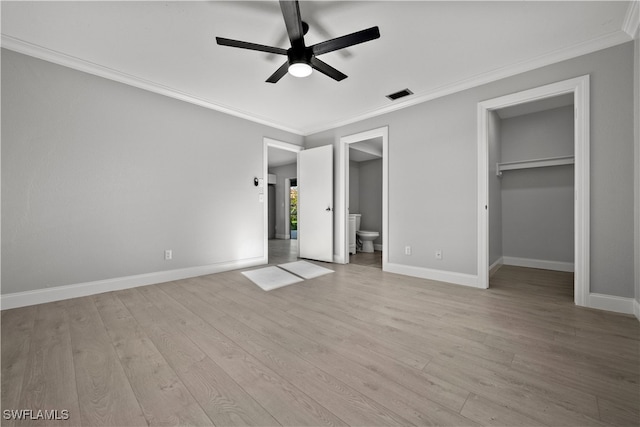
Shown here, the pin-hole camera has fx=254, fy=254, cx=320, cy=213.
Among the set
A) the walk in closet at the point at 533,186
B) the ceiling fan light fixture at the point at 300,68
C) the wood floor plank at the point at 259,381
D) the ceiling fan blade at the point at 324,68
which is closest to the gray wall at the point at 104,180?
the wood floor plank at the point at 259,381

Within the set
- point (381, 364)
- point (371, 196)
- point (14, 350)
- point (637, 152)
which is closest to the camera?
point (381, 364)

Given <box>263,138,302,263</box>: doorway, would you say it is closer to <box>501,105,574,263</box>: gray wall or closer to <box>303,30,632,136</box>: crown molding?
<box>303,30,632,136</box>: crown molding

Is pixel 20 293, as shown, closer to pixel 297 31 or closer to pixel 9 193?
pixel 9 193

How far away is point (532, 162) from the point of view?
406cm

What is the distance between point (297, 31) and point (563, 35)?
2472 millimetres

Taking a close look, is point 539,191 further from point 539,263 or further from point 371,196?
point 371,196

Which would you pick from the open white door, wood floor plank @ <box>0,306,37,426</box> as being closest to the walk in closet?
the open white door

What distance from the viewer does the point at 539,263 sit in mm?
4141

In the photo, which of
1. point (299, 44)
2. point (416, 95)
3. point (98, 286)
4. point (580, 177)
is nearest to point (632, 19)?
point (580, 177)

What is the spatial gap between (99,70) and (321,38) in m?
2.50

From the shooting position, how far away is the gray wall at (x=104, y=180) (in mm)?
2438

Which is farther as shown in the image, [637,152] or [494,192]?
[494,192]

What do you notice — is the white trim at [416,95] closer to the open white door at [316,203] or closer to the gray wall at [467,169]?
the gray wall at [467,169]

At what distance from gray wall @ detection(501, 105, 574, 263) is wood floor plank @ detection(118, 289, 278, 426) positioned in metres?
4.88
